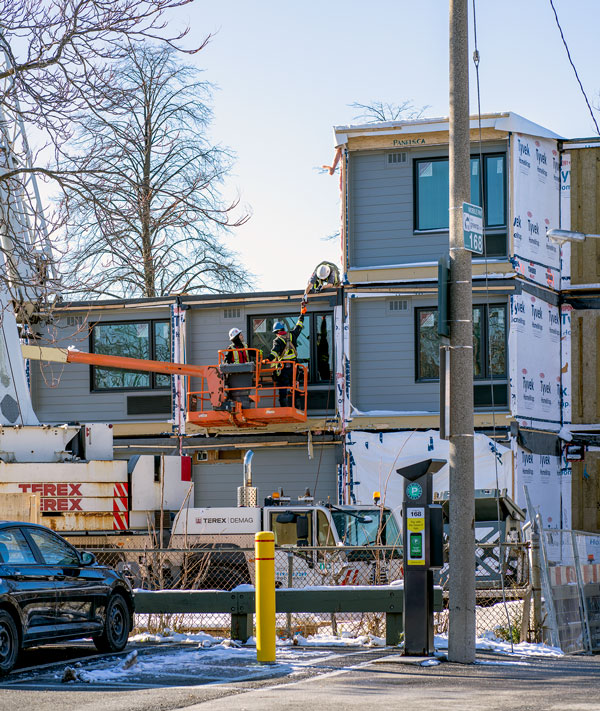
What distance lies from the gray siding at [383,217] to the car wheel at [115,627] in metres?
13.8

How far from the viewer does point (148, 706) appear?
8688mm

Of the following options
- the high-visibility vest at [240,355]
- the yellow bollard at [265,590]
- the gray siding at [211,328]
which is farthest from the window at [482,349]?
the yellow bollard at [265,590]

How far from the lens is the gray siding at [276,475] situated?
2566 cm

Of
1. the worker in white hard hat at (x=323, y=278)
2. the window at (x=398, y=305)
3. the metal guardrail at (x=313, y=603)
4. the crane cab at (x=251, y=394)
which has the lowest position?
the metal guardrail at (x=313, y=603)

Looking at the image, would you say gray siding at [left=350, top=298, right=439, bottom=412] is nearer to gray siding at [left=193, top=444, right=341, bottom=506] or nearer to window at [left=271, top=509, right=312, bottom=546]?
gray siding at [left=193, top=444, right=341, bottom=506]

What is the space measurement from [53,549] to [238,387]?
12.6m

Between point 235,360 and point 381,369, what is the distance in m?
3.18

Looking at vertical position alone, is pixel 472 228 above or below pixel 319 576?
above

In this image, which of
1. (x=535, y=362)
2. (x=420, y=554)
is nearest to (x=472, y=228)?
(x=420, y=554)

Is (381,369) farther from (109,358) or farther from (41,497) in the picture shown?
(41,497)

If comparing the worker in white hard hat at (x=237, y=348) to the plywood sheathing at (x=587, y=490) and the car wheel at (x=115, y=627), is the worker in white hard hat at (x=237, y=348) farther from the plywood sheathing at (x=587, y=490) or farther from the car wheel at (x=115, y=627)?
the car wheel at (x=115, y=627)

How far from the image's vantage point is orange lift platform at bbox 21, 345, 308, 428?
79.3 ft

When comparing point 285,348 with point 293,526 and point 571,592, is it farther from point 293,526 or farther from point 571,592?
point 571,592

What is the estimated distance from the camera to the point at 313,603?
12.8 metres
